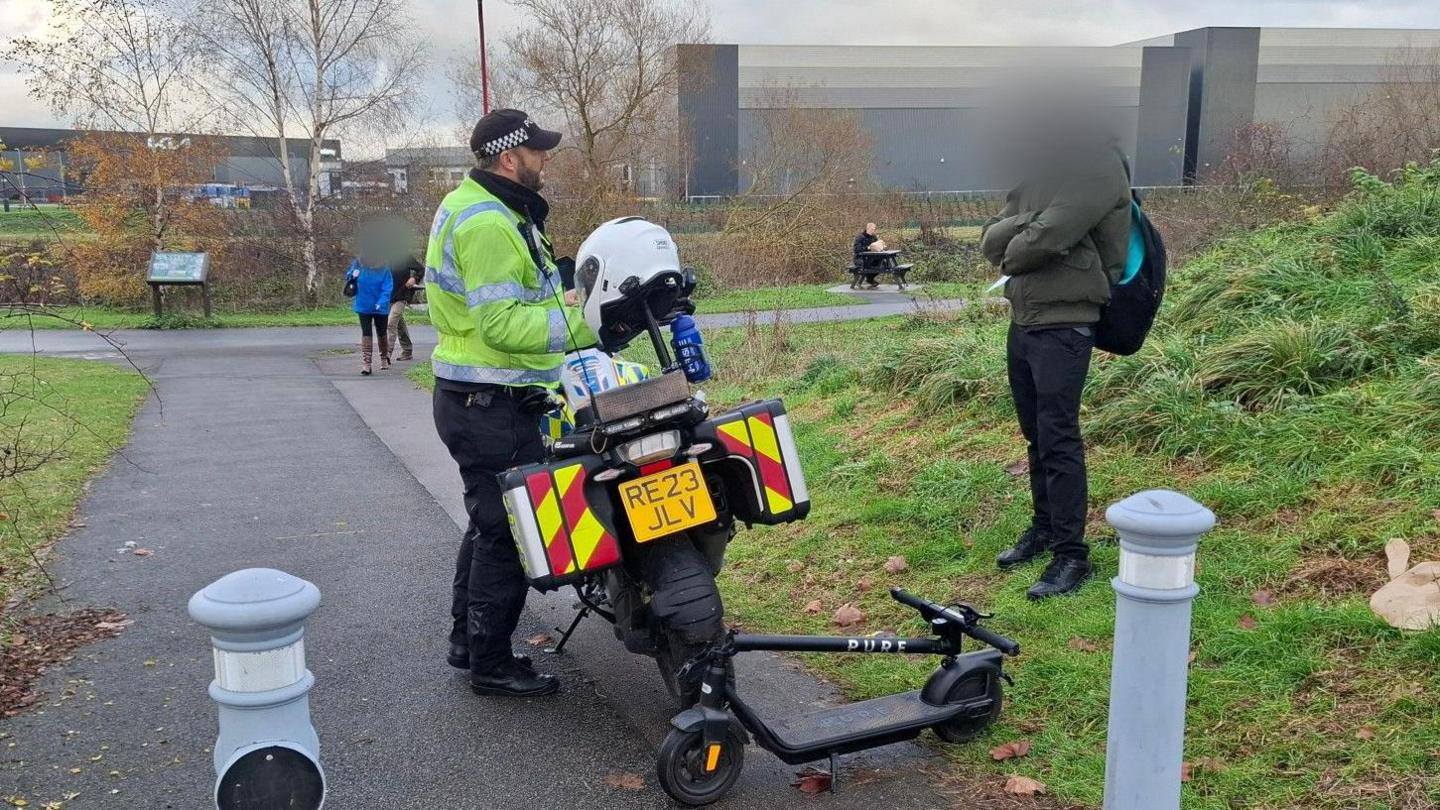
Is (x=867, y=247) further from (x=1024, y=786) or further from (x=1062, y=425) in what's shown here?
(x=1024, y=786)

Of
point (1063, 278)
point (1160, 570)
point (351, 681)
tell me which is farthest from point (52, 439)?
point (1160, 570)

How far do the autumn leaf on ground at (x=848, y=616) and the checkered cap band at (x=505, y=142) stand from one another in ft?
8.23

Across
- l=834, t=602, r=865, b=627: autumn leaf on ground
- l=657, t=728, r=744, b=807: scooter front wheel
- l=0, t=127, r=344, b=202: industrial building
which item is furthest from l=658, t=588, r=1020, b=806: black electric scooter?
l=0, t=127, r=344, b=202: industrial building

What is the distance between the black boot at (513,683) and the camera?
458 centimetres

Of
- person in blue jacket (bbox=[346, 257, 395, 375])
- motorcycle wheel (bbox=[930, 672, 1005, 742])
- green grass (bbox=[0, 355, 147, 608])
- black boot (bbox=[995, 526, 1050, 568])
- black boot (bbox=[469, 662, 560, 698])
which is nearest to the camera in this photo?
motorcycle wheel (bbox=[930, 672, 1005, 742])

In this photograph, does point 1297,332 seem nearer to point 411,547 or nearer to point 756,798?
point 756,798

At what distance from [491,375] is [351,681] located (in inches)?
57.5

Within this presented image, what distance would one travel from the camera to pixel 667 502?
156 inches

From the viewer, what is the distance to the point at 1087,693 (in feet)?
13.4

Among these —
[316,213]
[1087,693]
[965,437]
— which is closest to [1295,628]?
[1087,693]

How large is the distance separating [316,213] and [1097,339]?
2450cm

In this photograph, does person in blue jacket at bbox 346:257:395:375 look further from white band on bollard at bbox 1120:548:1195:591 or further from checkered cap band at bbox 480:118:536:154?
white band on bollard at bbox 1120:548:1195:591

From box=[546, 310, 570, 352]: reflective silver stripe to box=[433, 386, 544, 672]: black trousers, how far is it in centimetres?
36

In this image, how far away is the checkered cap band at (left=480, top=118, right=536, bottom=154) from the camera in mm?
4441
